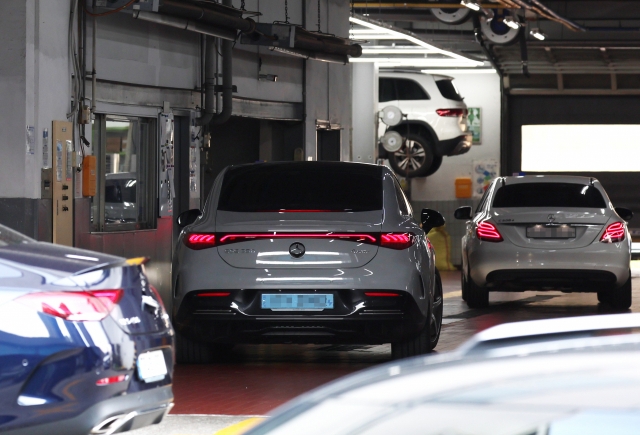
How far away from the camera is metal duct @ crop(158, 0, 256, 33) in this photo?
39.9 feet

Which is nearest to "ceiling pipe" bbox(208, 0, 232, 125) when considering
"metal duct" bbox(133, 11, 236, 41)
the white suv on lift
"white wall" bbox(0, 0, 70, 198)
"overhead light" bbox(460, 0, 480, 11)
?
"metal duct" bbox(133, 11, 236, 41)

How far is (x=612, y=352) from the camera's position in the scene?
1820mm

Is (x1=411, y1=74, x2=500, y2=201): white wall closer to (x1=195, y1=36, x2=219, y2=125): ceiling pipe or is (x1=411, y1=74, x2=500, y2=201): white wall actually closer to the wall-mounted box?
the wall-mounted box

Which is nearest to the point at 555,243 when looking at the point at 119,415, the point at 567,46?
the point at 119,415

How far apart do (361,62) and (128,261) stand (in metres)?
17.7

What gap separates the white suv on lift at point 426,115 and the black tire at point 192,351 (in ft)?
56.6

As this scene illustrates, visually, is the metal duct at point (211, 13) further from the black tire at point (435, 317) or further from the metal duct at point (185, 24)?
the black tire at point (435, 317)

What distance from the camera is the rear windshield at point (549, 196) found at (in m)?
13.8

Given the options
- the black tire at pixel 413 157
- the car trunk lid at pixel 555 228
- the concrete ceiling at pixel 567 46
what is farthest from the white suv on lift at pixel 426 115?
the car trunk lid at pixel 555 228

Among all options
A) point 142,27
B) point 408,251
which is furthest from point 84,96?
point 408,251

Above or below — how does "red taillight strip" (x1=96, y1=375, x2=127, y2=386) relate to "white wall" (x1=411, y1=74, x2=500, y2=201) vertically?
below

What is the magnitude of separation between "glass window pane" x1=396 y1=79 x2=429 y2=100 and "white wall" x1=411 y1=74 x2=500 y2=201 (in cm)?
364

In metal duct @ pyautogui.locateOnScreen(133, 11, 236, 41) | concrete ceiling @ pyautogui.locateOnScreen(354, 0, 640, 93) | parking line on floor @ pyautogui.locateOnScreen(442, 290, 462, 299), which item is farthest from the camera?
concrete ceiling @ pyautogui.locateOnScreen(354, 0, 640, 93)

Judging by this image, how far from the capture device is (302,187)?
898cm
